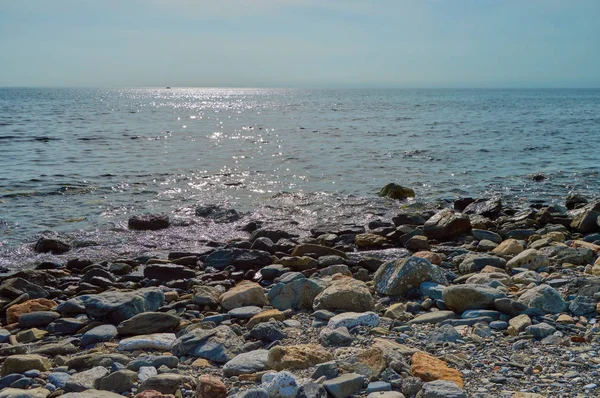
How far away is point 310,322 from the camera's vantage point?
5988mm

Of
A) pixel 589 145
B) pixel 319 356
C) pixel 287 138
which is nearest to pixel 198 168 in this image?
pixel 287 138

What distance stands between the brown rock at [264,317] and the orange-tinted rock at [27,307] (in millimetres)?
2644

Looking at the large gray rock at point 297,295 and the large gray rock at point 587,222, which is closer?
the large gray rock at point 297,295

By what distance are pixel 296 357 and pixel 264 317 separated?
145 centimetres

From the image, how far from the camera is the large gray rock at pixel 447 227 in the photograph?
1068cm

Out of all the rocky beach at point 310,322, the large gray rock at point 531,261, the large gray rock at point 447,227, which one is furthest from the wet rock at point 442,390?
the large gray rock at point 447,227

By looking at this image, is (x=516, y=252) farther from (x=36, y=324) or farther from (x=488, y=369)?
(x=36, y=324)

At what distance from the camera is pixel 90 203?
14039mm

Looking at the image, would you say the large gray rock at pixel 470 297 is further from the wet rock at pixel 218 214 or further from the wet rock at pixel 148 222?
the wet rock at pixel 148 222

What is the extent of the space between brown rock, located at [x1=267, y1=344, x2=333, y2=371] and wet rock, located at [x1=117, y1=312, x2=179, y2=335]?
1717 mm

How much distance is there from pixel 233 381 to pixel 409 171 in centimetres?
1512

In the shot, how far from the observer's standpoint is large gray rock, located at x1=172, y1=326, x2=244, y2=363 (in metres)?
5.04

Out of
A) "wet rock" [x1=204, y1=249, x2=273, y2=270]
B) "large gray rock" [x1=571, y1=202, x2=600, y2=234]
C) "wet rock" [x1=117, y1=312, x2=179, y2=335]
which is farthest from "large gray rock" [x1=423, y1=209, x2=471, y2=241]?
"wet rock" [x1=117, y1=312, x2=179, y2=335]

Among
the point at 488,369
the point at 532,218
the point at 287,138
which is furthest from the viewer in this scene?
the point at 287,138
